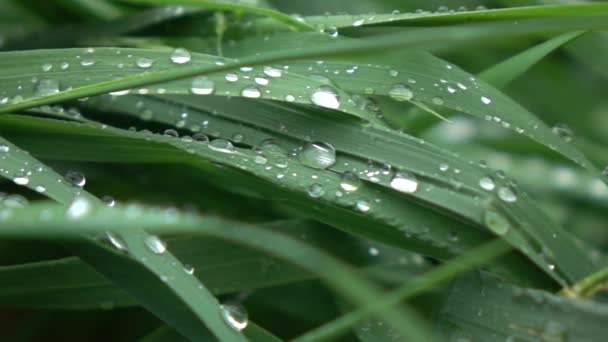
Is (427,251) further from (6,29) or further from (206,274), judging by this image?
(6,29)

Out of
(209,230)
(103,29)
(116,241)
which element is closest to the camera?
(209,230)

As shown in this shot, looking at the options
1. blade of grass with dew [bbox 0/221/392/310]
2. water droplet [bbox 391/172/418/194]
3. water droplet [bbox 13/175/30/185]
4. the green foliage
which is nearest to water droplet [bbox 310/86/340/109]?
the green foliage

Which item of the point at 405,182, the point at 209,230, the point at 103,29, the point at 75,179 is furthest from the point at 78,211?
the point at 103,29

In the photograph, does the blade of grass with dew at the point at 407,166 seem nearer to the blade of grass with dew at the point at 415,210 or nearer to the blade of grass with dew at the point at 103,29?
the blade of grass with dew at the point at 415,210

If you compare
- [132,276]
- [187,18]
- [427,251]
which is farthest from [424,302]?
[187,18]

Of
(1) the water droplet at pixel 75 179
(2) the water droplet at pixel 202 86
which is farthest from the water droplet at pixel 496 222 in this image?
(1) the water droplet at pixel 75 179

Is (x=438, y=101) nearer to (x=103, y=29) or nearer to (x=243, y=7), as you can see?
(x=243, y=7)
